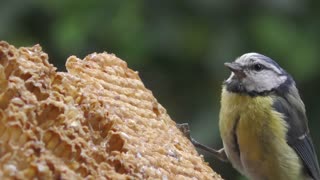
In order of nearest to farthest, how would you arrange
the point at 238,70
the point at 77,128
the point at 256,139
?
the point at 77,128, the point at 256,139, the point at 238,70

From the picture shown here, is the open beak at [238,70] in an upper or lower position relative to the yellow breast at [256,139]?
upper

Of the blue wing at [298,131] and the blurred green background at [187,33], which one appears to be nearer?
the blue wing at [298,131]

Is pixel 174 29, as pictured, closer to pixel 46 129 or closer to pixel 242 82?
pixel 242 82

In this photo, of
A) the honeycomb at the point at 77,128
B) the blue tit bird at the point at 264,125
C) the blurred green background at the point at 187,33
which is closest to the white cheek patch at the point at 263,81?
the blue tit bird at the point at 264,125

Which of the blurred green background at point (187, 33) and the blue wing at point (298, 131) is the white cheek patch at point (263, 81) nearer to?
the blue wing at point (298, 131)

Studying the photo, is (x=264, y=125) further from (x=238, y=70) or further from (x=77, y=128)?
(x=77, y=128)

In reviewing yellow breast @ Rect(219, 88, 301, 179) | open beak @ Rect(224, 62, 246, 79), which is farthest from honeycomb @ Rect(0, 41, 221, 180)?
open beak @ Rect(224, 62, 246, 79)

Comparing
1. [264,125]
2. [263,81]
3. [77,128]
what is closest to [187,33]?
[263,81]
